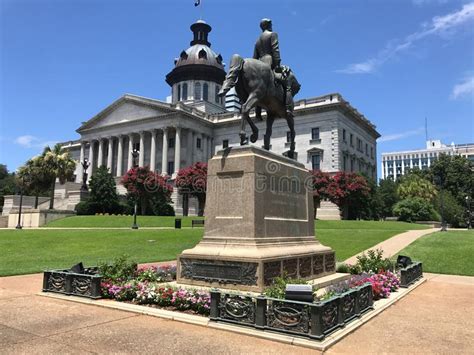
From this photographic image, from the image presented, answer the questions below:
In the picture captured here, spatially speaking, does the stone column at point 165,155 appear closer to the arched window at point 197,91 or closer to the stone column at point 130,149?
the stone column at point 130,149

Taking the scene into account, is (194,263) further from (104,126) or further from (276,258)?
(104,126)

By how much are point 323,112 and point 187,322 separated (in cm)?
6868

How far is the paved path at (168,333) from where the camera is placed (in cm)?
639

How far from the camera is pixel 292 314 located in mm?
7168

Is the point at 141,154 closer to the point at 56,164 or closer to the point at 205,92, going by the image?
the point at 56,164

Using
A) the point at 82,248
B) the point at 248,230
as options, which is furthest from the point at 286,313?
the point at 82,248

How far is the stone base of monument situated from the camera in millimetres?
9750

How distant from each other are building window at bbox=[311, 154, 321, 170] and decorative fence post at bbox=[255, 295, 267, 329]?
68.0 metres

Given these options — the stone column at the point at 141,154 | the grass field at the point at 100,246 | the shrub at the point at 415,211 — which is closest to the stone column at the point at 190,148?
the stone column at the point at 141,154

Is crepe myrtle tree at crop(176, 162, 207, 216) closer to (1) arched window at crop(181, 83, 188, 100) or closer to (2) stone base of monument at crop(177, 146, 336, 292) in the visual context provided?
(1) arched window at crop(181, 83, 188, 100)

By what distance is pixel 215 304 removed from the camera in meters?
7.91

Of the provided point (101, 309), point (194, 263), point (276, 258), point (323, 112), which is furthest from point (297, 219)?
point (323, 112)

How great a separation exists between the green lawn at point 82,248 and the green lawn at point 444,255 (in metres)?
13.5

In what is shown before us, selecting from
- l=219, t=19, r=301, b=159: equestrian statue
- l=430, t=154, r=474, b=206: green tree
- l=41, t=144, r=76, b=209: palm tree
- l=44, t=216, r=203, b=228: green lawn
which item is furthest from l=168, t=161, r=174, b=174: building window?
l=219, t=19, r=301, b=159: equestrian statue
